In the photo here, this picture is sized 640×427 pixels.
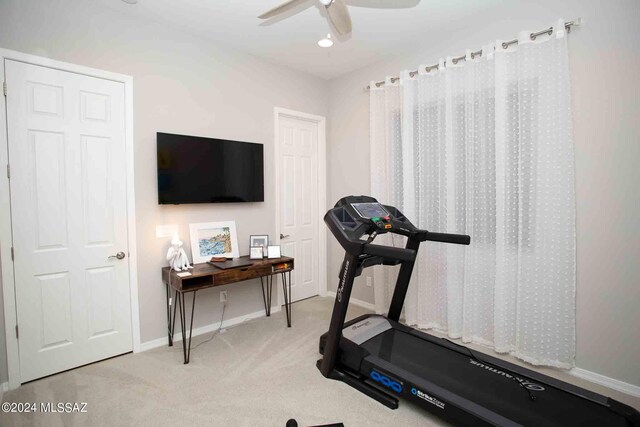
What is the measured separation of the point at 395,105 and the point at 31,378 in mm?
3979

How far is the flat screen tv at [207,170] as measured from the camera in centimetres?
288

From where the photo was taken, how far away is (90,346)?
2.62m

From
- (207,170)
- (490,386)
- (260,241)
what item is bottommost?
(490,386)

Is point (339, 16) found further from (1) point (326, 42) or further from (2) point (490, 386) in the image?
(2) point (490, 386)

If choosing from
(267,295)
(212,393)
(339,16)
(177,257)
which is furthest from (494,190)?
(177,257)

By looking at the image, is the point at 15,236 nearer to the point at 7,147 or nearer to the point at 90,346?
the point at 7,147

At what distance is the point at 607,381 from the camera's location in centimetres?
229

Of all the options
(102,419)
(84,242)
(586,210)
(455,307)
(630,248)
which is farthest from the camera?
(455,307)

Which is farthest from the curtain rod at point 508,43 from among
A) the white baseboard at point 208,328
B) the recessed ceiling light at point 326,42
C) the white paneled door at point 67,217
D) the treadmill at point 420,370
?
the white baseboard at point 208,328

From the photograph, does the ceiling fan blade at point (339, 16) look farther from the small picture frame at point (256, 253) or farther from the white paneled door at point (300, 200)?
the small picture frame at point (256, 253)

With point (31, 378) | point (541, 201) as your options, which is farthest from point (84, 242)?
point (541, 201)

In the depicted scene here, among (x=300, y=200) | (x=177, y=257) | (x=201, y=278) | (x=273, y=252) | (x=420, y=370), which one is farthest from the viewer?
(x=300, y=200)

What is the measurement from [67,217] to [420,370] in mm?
2876

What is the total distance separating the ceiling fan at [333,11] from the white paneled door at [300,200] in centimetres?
190
